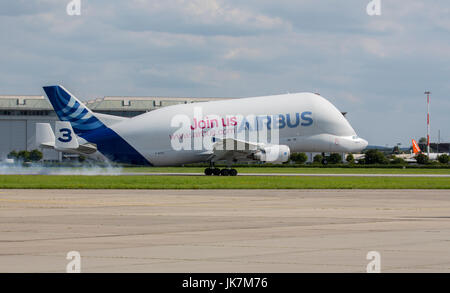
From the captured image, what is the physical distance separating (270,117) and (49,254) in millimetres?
53437

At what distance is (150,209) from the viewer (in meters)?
30.0

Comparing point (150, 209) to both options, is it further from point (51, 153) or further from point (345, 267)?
point (51, 153)

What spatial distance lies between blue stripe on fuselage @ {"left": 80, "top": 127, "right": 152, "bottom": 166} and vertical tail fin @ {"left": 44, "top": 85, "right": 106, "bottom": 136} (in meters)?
0.68

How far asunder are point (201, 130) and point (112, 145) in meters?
7.59

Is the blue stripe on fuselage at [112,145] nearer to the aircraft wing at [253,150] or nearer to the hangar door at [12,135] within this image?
the aircraft wing at [253,150]

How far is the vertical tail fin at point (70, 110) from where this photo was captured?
221 ft

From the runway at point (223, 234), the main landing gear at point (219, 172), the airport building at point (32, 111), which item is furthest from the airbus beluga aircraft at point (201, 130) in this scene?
the airport building at point (32, 111)

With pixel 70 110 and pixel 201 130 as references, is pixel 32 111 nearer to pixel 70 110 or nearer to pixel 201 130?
pixel 70 110

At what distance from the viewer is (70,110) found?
6750 cm

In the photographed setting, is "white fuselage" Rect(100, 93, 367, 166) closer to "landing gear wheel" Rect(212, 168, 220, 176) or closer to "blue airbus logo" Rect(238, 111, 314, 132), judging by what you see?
"blue airbus logo" Rect(238, 111, 314, 132)

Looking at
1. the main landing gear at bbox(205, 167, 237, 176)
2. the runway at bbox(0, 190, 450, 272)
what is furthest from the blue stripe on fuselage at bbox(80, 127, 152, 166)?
the runway at bbox(0, 190, 450, 272)

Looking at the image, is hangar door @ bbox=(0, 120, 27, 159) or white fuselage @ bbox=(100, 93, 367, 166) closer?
white fuselage @ bbox=(100, 93, 367, 166)

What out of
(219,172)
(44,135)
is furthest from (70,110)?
(219,172)

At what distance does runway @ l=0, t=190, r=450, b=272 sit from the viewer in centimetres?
1523
